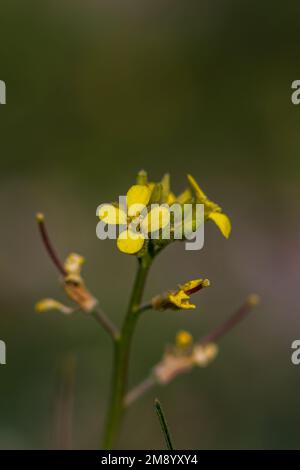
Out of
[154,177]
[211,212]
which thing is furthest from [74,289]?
[154,177]

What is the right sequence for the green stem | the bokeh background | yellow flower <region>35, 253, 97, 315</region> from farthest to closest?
the bokeh background < yellow flower <region>35, 253, 97, 315</region> < the green stem

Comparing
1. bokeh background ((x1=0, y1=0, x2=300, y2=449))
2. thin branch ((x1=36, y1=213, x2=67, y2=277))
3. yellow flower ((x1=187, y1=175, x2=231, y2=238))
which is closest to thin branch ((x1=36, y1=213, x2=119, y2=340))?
thin branch ((x1=36, y1=213, x2=67, y2=277))

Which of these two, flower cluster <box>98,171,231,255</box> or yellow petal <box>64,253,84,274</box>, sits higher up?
flower cluster <box>98,171,231,255</box>

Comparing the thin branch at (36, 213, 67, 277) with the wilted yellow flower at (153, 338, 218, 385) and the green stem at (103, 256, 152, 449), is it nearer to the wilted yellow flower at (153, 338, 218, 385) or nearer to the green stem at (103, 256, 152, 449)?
the green stem at (103, 256, 152, 449)

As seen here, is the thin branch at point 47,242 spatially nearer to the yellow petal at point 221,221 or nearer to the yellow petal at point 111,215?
the yellow petal at point 111,215

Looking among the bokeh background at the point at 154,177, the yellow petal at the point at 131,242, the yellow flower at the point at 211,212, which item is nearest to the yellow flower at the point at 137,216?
the yellow petal at the point at 131,242

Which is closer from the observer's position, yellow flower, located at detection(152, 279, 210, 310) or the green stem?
yellow flower, located at detection(152, 279, 210, 310)
